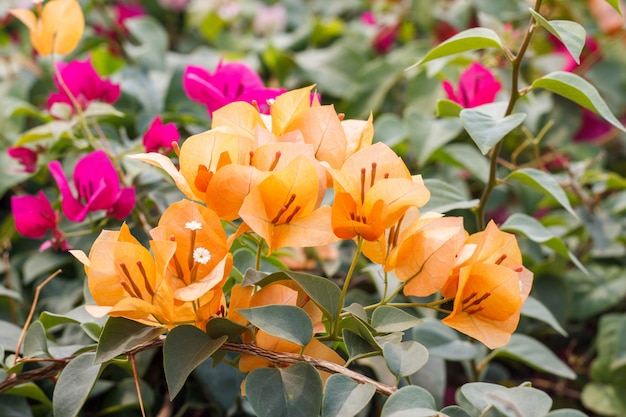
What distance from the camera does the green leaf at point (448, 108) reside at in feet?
2.33

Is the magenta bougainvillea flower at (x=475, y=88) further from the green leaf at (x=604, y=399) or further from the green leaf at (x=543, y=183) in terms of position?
the green leaf at (x=604, y=399)

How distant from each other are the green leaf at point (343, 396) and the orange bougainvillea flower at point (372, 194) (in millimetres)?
101

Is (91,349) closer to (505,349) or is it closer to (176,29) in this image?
(505,349)

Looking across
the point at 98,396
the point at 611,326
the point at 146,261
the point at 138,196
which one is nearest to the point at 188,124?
the point at 138,196

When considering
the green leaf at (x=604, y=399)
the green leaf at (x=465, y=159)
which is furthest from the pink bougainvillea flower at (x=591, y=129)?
the green leaf at (x=604, y=399)

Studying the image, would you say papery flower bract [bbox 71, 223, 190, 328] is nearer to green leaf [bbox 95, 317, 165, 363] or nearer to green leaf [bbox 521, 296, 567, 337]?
green leaf [bbox 95, 317, 165, 363]

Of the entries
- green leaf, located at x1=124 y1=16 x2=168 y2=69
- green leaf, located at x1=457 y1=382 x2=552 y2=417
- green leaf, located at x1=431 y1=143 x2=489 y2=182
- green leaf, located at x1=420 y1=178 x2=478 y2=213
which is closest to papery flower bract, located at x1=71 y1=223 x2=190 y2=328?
green leaf, located at x1=457 y1=382 x2=552 y2=417

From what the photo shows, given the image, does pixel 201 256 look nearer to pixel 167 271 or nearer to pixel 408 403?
pixel 167 271

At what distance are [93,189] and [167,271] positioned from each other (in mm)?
241

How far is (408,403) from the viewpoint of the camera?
463 millimetres

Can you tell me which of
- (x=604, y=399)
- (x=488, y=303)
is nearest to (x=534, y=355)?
(x=604, y=399)

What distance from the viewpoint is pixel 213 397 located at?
71cm

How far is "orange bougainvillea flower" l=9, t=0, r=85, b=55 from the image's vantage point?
0.74 m

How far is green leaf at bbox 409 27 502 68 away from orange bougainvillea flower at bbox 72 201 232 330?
0.80 ft
